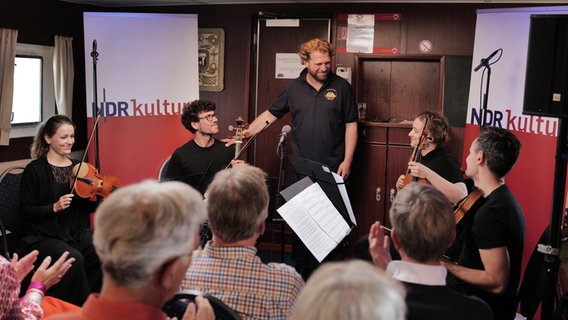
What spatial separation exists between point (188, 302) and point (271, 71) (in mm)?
3851

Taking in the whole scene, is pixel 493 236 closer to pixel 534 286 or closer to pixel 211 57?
pixel 534 286

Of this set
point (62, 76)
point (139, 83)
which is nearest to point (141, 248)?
point (139, 83)

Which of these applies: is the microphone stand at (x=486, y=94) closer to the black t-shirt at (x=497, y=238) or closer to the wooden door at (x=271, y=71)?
the wooden door at (x=271, y=71)

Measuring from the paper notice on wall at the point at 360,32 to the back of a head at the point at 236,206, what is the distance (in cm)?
335

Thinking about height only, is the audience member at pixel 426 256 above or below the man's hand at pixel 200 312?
above

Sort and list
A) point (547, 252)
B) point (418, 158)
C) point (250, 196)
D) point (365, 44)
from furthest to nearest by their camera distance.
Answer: point (365, 44) → point (418, 158) → point (547, 252) → point (250, 196)

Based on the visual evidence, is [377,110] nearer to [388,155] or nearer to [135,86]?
[388,155]

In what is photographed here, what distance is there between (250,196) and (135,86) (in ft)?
10.5

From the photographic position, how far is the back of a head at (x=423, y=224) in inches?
70.4

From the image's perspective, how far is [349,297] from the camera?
38.1 inches

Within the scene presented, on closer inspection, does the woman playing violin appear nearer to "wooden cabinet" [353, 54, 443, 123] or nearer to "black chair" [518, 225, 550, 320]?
"black chair" [518, 225, 550, 320]

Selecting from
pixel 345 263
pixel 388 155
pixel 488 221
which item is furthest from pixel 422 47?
pixel 345 263

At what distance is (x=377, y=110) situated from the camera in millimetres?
5195

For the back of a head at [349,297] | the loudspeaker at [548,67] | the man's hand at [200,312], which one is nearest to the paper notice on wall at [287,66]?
the loudspeaker at [548,67]
